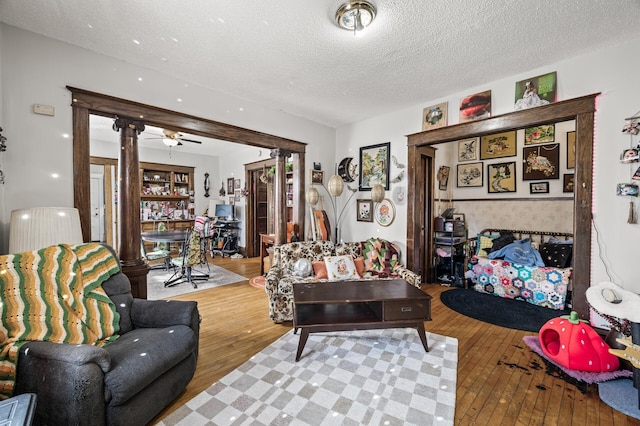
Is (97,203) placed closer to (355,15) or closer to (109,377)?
(109,377)

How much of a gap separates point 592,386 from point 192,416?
2.67m

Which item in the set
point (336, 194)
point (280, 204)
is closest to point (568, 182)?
point (336, 194)

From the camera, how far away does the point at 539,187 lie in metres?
4.38

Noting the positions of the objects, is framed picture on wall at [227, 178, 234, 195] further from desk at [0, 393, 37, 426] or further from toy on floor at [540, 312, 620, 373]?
toy on floor at [540, 312, 620, 373]

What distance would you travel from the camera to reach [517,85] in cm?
292

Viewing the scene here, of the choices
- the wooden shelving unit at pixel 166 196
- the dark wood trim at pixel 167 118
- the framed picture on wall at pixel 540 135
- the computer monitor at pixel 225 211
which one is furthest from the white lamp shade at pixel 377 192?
the wooden shelving unit at pixel 166 196

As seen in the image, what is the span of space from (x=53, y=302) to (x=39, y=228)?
57 cm

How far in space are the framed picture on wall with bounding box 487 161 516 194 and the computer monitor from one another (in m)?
5.58

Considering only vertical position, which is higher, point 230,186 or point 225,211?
point 230,186

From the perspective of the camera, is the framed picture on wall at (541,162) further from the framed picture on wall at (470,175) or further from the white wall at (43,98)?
the white wall at (43,98)

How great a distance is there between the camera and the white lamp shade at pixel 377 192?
4.04 m

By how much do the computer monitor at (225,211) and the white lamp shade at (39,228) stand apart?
15.6 feet

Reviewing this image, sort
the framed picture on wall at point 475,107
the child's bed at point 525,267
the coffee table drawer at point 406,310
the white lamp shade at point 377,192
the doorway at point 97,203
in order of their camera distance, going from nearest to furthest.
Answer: the coffee table drawer at point 406,310
the framed picture on wall at point 475,107
the child's bed at point 525,267
the white lamp shade at point 377,192
the doorway at point 97,203

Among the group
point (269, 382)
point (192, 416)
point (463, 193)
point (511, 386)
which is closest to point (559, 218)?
point (463, 193)
